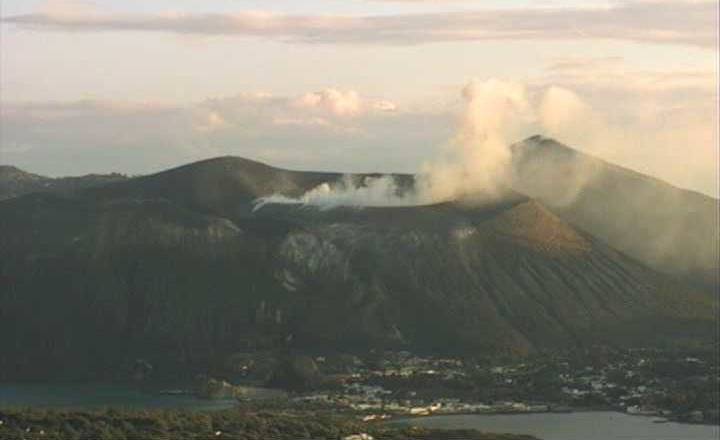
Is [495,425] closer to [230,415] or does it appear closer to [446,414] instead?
[446,414]

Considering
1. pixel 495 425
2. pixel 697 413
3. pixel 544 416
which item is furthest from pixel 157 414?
pixel 697 413

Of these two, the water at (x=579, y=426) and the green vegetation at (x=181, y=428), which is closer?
the green vegetation at (x=181, y=428)

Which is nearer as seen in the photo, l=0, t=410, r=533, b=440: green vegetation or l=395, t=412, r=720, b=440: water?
l=0, t=410, r=533, b=440: green vegetation

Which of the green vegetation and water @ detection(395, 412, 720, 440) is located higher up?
water @ detection(395, 412, 720, 440)

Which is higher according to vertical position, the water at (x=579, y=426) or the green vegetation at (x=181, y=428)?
the water at (x=579, y=426)
